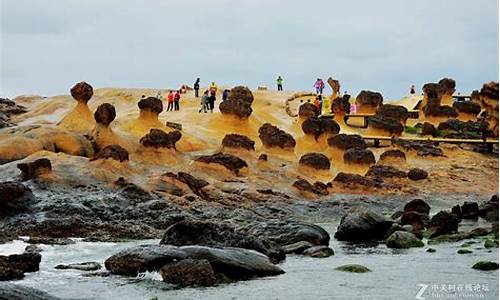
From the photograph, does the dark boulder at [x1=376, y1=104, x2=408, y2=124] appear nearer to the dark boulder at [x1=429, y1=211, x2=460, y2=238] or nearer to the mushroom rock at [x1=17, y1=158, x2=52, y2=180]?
the dark boulder at [x1=429, y1=211, x2=460, y2=238]

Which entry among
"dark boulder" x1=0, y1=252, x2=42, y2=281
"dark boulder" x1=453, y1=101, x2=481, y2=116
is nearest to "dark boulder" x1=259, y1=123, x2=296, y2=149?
"dark boulder" x1=453, y1=101, x2=481, y2=116

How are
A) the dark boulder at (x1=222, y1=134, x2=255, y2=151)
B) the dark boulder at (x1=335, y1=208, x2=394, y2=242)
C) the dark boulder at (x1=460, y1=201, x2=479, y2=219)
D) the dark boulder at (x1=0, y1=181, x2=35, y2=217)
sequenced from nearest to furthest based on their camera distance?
1. the dark boulder at (x1=335, y1=208, x2=394, y2=242)
2. the dark boulder at (x1=0, y1=181, x2=35, y2=217)
3. the dark boulder at (x1=460, y1=201, x2=479, y2=219)
4. the dark boulder at (x1=222, y1=134, x2=255, y2=151)

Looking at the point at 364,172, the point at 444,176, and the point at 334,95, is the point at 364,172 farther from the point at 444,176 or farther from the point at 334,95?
the point at 334,95

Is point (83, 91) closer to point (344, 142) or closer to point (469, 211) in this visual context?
point (344, 142)

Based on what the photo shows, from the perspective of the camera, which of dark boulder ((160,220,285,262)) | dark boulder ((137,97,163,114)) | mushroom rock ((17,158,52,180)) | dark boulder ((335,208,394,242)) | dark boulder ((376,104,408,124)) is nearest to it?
dark boulder ((160,220,285,262))

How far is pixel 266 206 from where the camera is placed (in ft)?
76.2

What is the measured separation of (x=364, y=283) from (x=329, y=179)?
54.5 ft

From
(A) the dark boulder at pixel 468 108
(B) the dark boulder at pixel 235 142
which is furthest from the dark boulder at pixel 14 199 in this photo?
(A) the dark boulder at pixel 468 108

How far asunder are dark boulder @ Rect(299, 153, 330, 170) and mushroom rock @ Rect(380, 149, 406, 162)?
12.6ft

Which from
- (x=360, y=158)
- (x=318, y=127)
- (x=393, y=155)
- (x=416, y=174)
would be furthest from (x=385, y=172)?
(x=318, y=127)

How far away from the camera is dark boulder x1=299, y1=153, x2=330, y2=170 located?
29.1 meters

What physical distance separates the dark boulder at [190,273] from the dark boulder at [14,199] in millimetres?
7535

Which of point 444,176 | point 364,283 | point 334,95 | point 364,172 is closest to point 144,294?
point 364,283

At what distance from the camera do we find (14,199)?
61.2 ft
